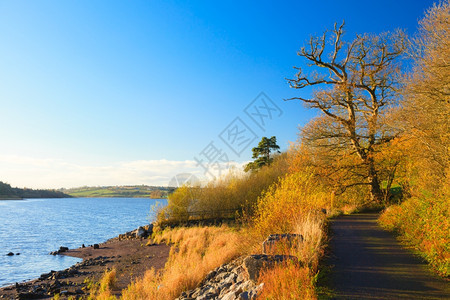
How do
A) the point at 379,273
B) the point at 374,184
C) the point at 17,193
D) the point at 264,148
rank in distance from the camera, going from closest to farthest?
the point at 379,273, the point at 374,184, the point at 264,148, the point at 17,193

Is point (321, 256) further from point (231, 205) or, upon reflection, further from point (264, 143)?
point (264, 143)

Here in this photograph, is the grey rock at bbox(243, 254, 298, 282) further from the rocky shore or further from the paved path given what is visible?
the rocky shore

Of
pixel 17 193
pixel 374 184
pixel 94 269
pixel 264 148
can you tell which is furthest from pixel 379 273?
pixel 17 193

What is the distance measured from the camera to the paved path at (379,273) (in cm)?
551

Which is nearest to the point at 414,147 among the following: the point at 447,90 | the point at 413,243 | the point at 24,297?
the point at 447,90

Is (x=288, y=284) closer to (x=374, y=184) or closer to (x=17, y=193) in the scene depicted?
(x=374, y=184)

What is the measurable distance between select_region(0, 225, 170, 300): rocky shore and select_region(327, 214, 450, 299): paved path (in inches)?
317

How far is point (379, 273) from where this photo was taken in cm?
Answer: 663

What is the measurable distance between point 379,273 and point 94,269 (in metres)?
14.2

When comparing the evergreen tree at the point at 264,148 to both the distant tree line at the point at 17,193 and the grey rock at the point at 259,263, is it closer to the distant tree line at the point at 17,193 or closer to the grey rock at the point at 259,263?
the grey rock at the point at 259,263

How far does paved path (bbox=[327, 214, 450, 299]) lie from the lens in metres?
5.51

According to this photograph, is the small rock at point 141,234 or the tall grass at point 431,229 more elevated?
the tall grass at point 431,229

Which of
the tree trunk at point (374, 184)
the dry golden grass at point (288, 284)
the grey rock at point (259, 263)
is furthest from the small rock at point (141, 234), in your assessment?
the dry golden grass at point (288, 284)

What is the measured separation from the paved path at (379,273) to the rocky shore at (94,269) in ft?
26.5
